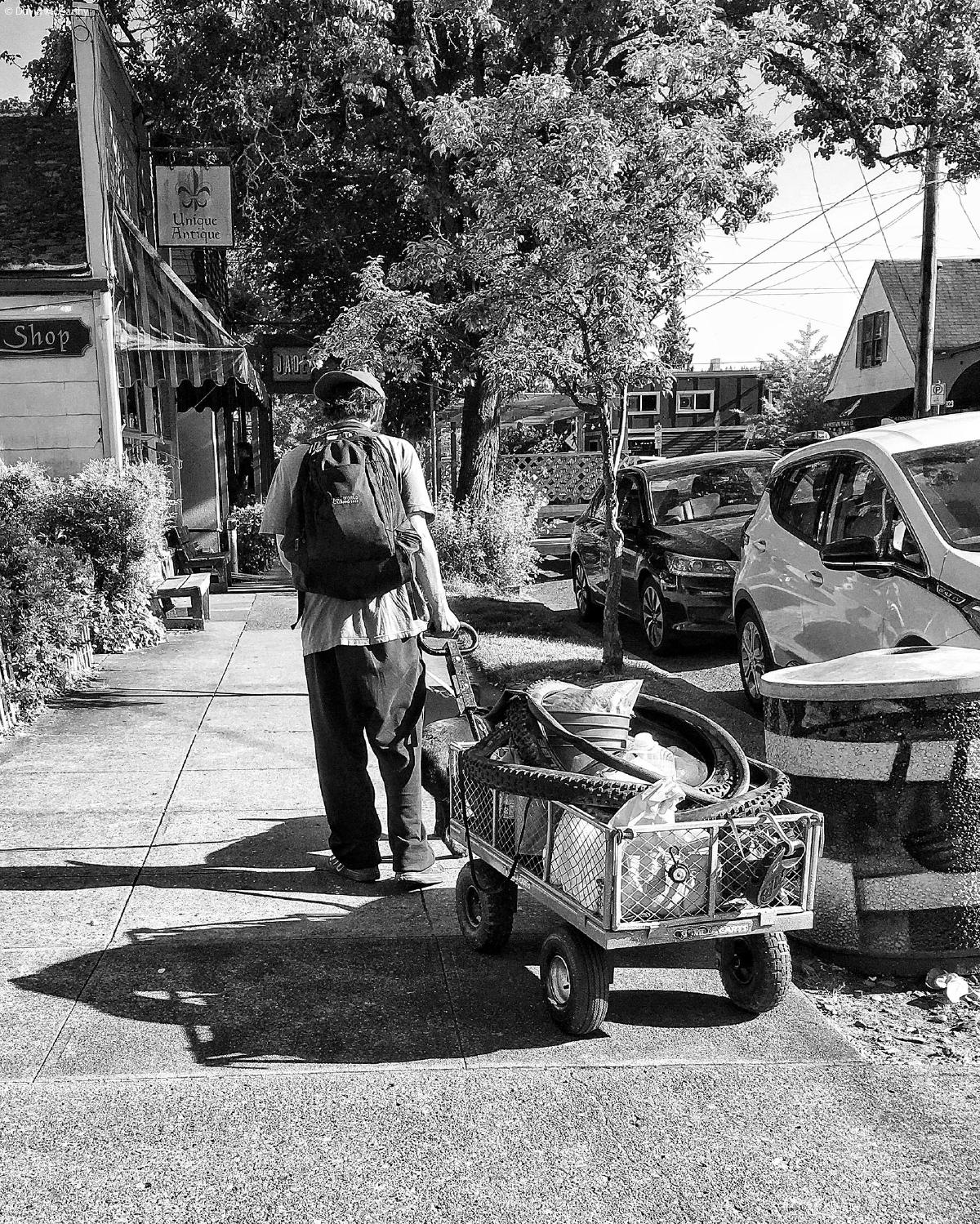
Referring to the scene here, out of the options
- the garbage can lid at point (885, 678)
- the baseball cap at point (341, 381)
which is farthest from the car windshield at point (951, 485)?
the baseball cap at point (341, 381)

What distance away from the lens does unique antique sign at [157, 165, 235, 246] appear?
16.1 metres

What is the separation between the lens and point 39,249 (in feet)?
40.5

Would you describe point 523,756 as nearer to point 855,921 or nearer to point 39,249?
point 855,921

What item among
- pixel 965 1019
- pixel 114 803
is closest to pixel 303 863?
pixel 114 803

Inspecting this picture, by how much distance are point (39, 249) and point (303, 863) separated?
9.39m

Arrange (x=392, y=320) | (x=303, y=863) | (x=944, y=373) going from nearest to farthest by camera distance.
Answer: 1. (x=303, y=863)
2. (x=392, y=320)
3. (x=944, y=373)

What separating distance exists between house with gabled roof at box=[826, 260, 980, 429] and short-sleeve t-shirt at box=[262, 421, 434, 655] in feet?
97.6

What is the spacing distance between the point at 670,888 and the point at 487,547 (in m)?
11.9

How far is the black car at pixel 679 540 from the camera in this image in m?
10.6

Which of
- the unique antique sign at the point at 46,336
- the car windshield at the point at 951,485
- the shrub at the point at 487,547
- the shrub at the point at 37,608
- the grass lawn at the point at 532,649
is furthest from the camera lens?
the shrub at the point at 487,547

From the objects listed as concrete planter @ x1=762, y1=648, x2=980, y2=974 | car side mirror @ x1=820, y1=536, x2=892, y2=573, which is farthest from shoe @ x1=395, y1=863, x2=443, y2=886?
car side mirror @ x1=820, y1=536, x2=892, y2=573

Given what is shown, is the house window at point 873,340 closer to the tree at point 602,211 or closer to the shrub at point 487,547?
the shrub at point 487,547

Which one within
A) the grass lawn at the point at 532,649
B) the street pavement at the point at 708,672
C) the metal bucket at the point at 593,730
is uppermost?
the metal bucket at the point at 593,730

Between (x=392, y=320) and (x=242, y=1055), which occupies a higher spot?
(x=392, y=320)
